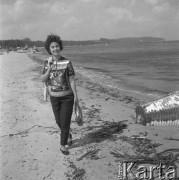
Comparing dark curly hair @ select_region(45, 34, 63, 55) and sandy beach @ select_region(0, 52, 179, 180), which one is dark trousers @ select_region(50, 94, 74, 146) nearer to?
sandy beach @ select_region(0, 52, 179, 180)

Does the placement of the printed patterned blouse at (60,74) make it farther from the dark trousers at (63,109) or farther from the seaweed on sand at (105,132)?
the seaweed on sand at (105,132)

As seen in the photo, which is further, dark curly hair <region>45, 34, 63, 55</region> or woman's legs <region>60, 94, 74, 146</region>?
woman's legs <region>60, 94, 74, 146</region>

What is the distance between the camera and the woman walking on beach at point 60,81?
4.50 m

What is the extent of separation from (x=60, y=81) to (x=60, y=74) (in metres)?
0.13

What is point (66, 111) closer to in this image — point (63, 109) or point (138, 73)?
point (63, 109)

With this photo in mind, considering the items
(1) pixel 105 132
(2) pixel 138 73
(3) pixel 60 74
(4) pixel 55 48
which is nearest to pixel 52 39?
(4) pixel 55 48

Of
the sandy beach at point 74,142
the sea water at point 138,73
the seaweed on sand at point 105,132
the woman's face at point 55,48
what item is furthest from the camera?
the sea water at point 138,73

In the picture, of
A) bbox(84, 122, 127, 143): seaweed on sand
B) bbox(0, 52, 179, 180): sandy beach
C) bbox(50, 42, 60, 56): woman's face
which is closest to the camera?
bbox(0, 52, 179, 180): sandy beach

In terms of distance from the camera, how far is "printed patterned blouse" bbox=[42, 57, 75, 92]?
4500 mm

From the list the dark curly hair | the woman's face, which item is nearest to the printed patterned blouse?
the woman's face

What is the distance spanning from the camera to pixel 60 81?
4555 mm

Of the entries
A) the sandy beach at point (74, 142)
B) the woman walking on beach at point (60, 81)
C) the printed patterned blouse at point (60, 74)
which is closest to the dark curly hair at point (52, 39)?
the woman walking on beach at point (60, 81)

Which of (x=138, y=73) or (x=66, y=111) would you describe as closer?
(x=66, y=111)

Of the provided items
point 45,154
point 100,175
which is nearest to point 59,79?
point 45,154
